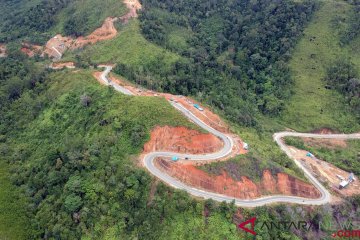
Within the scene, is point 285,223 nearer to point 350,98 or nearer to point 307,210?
point 307,210

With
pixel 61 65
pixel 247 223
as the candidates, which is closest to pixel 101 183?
pixel 247 223

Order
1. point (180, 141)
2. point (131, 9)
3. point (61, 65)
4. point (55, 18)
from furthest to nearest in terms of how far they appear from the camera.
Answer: point (55, 18)
point (131, 9)
point (61, 65)
point (180, 141)

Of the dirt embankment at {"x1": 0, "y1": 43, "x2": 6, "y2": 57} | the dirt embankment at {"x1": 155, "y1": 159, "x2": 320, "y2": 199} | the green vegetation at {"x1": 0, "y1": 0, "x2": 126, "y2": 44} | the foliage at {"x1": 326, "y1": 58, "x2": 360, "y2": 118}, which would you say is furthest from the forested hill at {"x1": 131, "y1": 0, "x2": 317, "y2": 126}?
the dirt embankment at {"x1": 0, "y1": 43, "x2": 6, "y2": 57}

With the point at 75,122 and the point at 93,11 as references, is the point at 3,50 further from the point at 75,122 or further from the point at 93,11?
the point at 75,122

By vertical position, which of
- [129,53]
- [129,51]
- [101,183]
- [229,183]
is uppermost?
[129,51]

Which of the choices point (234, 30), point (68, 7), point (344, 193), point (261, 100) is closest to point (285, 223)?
point (344, 193)

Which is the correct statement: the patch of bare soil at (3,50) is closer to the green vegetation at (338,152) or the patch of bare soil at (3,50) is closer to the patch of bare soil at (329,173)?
the green vegetation at (338,152)

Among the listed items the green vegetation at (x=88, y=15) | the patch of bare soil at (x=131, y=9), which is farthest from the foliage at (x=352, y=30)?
the green vegetation at (x=88, y=15)
